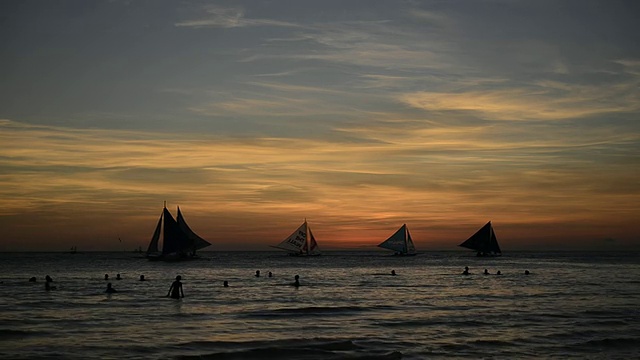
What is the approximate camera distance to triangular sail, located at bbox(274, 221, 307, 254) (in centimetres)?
14088

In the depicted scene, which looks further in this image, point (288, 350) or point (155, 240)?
point (155, 240)

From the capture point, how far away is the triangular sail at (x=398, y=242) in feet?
515

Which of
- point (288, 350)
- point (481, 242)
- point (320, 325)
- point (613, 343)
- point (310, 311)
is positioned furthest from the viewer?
point (481, 242)

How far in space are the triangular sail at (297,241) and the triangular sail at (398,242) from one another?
913 inches

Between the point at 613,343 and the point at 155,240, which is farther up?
the point at 155,240

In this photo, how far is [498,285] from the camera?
62562 mm

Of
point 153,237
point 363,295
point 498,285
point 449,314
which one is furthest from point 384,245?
point 449,314

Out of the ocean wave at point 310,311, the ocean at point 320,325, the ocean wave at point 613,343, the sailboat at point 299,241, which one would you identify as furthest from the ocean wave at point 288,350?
the sailboat at point 299,241

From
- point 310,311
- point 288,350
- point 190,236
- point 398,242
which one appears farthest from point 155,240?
point 288,350

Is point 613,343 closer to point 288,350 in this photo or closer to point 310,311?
point 288,350

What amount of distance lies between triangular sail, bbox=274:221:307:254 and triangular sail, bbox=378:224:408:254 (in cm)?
2318

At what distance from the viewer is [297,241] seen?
143 meters

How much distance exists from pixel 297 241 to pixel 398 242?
28.6 metres

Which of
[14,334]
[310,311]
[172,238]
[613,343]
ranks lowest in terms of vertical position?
[613,343]
